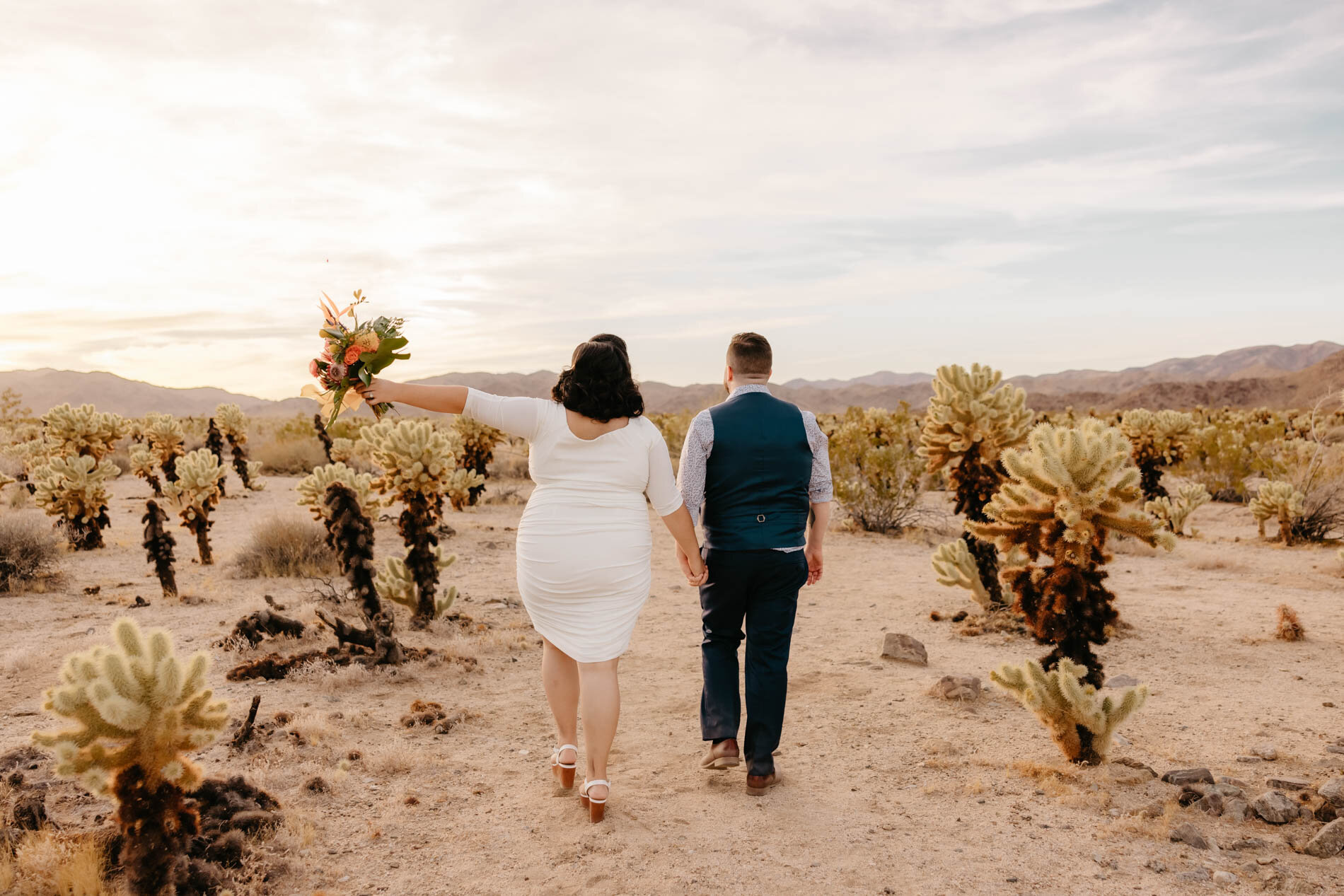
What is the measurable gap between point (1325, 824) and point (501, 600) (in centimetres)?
711

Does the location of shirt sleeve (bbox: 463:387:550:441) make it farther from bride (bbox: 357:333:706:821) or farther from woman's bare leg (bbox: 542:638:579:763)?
woman's bare leg (bbox: 542:638:579:763)

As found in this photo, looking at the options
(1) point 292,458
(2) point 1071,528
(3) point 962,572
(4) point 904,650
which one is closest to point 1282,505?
(3) point 962,572

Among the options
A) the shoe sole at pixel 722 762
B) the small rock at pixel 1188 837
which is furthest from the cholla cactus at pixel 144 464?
the small rock at pixel 1188 837

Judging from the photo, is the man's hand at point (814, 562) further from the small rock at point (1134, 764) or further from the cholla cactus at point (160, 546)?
the cholla cactus at point (160, 546)

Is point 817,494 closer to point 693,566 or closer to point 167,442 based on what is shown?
point 693,566

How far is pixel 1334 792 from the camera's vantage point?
3705mm

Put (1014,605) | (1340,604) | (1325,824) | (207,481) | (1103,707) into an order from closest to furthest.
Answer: (1325,824)
(1103,707)
(1014,605)
(1340,604)
(207,481)

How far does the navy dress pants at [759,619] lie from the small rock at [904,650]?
2.80m

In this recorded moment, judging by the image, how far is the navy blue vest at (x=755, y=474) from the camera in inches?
154

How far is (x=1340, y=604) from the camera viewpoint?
802 cm

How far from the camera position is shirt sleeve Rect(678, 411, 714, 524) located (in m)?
3.95

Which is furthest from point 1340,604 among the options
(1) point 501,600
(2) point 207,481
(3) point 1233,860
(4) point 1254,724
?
(2) point 207,481

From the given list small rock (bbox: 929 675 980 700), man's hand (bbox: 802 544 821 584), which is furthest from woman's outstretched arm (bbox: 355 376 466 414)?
small rock (bbox: 929 675 980 700)

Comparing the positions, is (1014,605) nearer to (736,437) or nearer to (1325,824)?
(1325,824)
